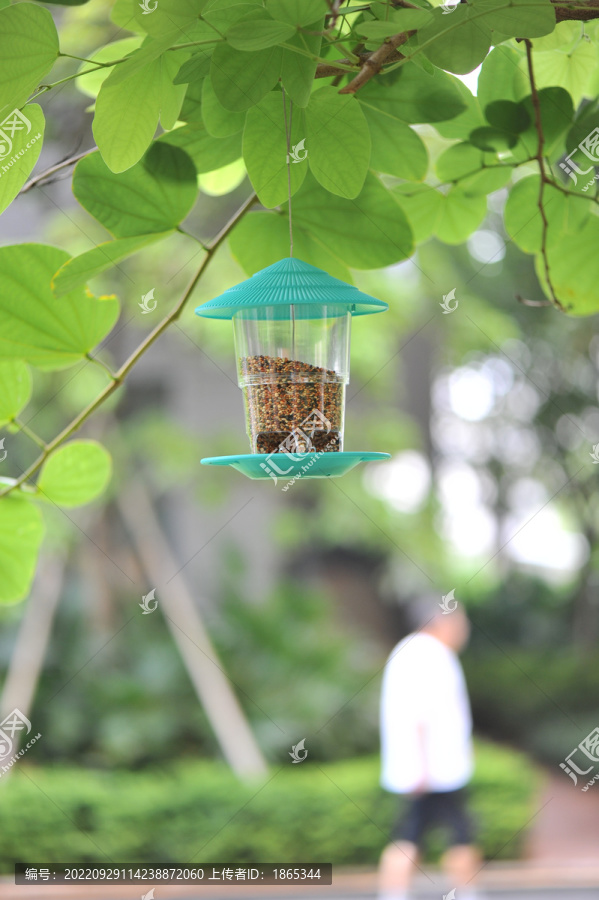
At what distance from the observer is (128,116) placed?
1.72 feet

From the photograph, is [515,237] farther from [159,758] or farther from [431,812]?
[159,758]

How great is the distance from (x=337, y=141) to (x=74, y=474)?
0.41m

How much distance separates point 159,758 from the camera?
4.74 metres

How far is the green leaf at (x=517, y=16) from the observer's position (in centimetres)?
48

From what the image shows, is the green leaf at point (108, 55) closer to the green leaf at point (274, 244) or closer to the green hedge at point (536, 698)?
the green leaf at point (274, 244)

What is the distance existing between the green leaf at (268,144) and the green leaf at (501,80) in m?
0.22

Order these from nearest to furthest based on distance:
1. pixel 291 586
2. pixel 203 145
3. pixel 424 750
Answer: pixel 203 145, pixel 424 750, pixel 291 586

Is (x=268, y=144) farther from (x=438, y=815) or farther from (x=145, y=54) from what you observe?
(x=438, y=815)

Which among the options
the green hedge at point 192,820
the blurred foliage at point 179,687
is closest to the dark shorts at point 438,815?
the green hedge at point 192,820

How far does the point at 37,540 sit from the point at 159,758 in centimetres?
438

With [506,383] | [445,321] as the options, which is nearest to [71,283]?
[445,321]

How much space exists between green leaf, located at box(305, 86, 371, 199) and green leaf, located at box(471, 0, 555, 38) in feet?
0.34

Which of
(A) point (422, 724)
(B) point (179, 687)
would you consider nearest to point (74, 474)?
(A) point (422, 724)

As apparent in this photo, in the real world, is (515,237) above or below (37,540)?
above
